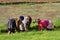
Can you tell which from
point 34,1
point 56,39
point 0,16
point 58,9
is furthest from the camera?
point 34,1

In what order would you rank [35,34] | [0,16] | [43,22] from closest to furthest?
[35,34] < [43,22] < [0,16]

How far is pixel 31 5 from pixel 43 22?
282 inches

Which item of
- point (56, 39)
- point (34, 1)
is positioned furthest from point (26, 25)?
point (34, 1)

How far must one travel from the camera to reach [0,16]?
15.5m

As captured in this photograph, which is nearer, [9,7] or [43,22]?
[43,22]

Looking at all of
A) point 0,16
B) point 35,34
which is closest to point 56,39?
point 35,34

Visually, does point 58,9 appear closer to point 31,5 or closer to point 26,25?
point 31,5

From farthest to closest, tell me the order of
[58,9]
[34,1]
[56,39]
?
[34,1], [58,9], [56,39]

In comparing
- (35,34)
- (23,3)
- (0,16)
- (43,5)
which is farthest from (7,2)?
(35,34)

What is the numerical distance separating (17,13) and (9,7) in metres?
1.93

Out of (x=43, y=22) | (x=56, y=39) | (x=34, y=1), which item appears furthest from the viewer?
(x=34, y=1)

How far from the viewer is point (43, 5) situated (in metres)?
18.4

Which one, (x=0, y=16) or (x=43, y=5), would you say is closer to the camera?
(x=0, y=16)

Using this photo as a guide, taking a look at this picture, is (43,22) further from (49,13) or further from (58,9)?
(58,9)
